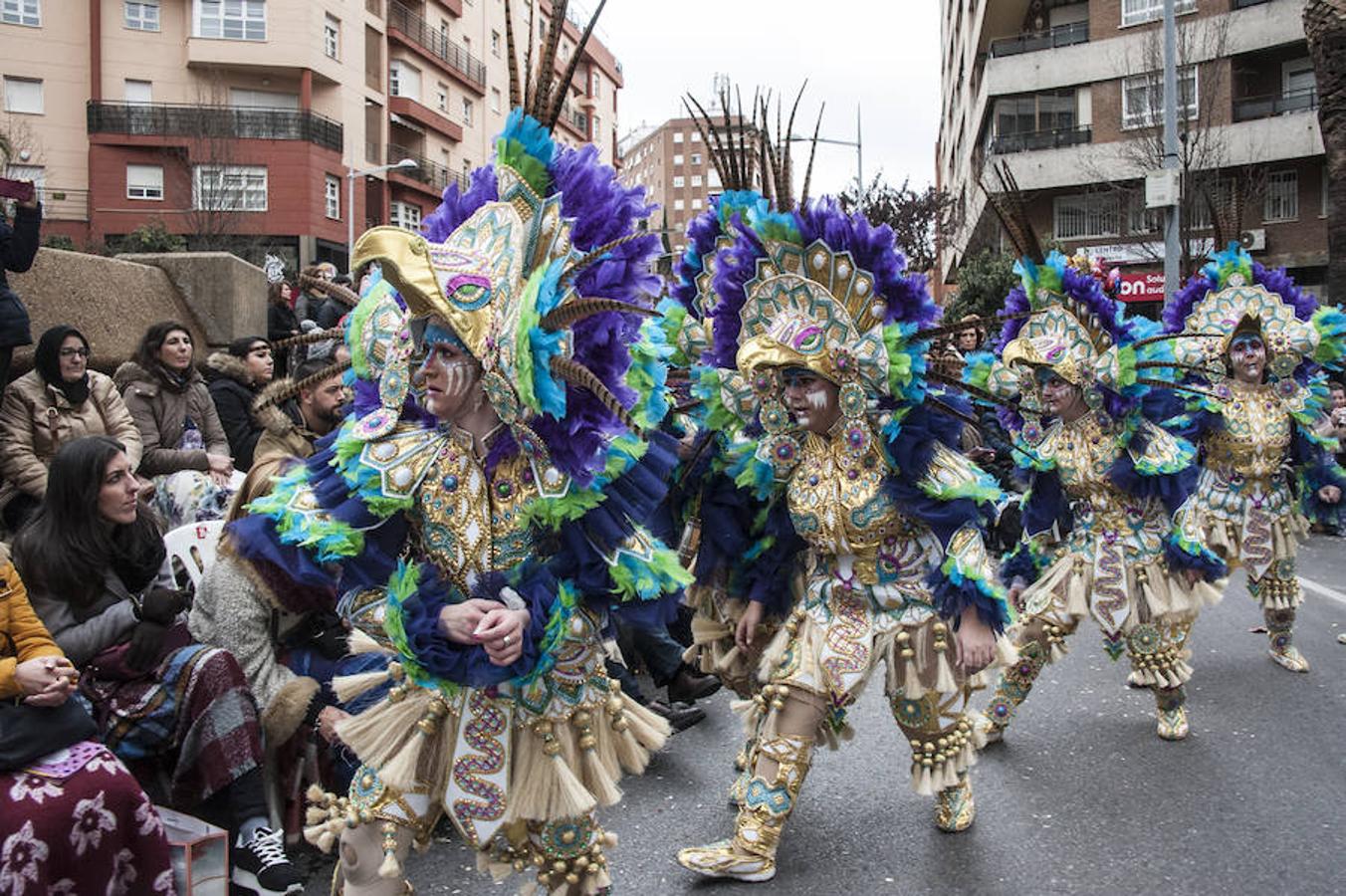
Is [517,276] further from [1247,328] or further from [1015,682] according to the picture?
[1247,328]

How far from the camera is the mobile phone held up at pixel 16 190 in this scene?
17.6 ft

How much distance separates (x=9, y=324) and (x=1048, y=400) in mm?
5074

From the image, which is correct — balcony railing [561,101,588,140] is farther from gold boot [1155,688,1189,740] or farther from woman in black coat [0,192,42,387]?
gold boot [1155,688,1189,740]

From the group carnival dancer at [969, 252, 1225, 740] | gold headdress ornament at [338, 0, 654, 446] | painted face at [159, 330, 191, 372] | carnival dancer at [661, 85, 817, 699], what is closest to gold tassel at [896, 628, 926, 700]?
carnival dancer at [661, 85, 817, 699]

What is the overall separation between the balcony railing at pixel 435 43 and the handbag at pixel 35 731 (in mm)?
38146

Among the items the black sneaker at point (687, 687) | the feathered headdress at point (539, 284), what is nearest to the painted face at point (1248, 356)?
the black sneaker at point (687, 687)

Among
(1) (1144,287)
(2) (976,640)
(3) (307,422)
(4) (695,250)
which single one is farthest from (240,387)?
(1) (1144,287)

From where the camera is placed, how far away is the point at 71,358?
536 cm

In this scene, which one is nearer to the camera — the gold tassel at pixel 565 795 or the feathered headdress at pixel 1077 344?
the gold tassel at pixel 565 795

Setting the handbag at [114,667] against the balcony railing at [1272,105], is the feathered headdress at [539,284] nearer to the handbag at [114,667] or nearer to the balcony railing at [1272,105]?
the handbag at [114,667]

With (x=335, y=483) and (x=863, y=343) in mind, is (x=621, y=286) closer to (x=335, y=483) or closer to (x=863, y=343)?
(x=335, y=483)

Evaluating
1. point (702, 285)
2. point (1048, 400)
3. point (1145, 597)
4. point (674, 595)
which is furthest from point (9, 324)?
point (1145, 597)

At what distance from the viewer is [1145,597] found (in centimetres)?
545

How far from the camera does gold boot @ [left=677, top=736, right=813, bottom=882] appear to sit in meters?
3.96
